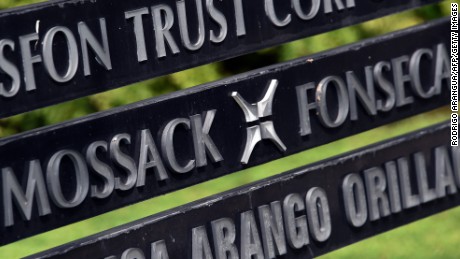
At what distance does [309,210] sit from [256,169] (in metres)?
2.32

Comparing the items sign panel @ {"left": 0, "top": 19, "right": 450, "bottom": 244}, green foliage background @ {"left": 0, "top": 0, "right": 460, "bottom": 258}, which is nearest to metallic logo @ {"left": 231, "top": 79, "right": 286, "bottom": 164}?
sign panel @ {"left": 0, "top": 19, "right": 450, "bottom": 244}

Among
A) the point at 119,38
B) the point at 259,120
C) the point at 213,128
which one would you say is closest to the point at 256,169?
the point at 259,120

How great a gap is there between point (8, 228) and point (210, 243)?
64 centimetres

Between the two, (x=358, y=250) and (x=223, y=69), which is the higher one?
A: (x=223, y=69)

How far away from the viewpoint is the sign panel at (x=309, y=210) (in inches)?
107

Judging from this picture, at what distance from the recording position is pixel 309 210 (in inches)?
120

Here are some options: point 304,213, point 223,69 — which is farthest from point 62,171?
point 223,69

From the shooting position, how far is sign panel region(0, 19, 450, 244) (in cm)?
252

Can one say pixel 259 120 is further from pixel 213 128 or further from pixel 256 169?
pixel 256 169

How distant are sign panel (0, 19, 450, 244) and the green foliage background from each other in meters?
1.15

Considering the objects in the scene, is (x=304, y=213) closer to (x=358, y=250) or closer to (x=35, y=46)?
(x=35, y=46)

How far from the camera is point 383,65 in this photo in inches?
126

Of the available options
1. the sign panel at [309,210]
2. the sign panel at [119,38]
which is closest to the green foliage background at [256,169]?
the sign panel at [309,210]

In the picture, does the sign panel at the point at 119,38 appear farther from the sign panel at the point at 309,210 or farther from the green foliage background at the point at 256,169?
the green foliage background at the point at 256,169
